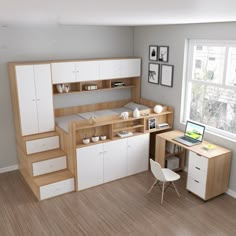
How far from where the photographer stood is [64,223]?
150 inches

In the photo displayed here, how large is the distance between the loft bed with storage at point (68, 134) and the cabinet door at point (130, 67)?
313 millimetres

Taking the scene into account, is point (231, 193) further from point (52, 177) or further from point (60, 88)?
point (60, 88)

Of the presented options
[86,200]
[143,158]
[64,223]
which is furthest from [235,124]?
[64,223]

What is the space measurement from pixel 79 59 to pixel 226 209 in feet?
11.7

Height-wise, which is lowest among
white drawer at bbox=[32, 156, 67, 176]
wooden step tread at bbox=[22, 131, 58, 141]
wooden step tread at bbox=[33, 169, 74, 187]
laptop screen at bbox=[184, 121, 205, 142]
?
wooden step tread at bbox=[33, 169, 74, 187]

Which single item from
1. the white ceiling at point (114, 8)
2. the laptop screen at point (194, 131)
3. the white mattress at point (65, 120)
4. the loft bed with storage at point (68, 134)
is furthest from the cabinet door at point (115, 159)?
the white ceiling at point (114, 8)

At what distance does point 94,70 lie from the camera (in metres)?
5.30

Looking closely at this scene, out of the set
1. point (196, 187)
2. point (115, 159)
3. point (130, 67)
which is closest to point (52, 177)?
point (115, 159)

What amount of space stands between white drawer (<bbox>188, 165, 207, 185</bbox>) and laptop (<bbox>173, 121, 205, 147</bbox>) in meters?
0.38

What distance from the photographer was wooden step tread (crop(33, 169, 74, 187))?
4.34 m

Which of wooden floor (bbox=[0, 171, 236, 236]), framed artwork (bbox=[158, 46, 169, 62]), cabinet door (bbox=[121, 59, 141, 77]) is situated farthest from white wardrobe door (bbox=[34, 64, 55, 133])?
framed artwork (bbox=[158, 46, 169, 62])

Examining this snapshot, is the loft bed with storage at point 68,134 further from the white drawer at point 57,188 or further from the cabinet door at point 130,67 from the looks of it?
the cabinet door at point 130,67

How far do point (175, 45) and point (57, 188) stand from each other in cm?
310

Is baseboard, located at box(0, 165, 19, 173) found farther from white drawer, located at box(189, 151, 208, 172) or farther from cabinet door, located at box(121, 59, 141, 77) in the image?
white drawer, located at box(189, 151, 208, 172)
